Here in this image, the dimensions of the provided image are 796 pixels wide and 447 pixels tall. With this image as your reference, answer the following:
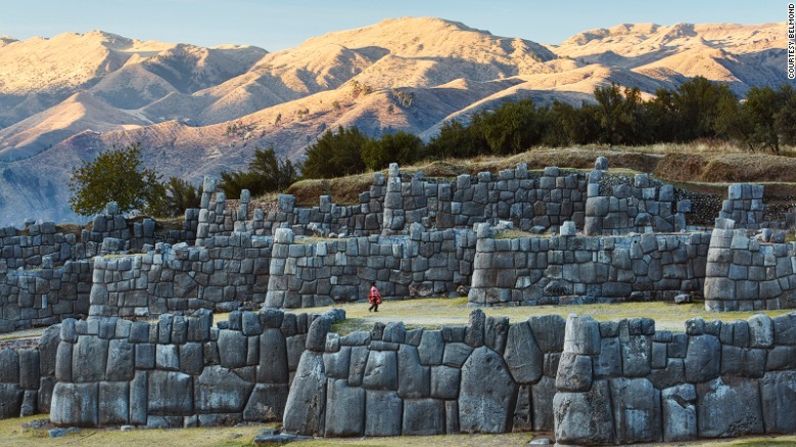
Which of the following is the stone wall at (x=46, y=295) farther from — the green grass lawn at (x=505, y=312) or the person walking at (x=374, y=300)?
the person walking at (x=374, y=300)

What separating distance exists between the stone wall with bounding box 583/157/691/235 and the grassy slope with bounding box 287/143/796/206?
2.19 metres

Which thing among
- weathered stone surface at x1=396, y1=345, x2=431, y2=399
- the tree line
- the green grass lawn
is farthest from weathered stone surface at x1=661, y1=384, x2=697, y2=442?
the tree line

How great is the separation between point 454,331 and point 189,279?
13945 millimetres

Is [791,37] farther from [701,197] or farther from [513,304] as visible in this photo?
[513,304]

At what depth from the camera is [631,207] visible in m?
32.9

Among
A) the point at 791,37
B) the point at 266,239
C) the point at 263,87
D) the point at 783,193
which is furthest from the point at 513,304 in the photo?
the point at 263,87

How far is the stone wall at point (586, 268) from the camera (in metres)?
26.2

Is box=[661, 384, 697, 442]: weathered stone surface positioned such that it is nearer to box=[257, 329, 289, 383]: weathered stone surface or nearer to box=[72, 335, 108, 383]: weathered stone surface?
box=[257, 329, 289, 383]: weathered stone surface

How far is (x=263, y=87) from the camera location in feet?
646

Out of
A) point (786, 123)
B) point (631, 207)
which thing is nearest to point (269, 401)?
point (631, 207)

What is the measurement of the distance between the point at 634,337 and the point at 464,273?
11452 mm

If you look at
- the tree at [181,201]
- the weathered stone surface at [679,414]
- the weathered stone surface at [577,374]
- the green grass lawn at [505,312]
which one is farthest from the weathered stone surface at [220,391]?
the tree at [181,201]

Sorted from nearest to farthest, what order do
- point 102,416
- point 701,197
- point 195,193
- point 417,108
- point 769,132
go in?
1. point 102,416
2. point 701,197
3. point 769,132
4. point 195,193
5. point 417,108

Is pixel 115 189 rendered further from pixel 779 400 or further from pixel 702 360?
pixel 779 400
